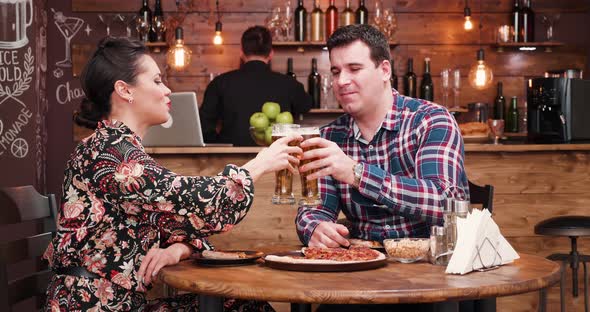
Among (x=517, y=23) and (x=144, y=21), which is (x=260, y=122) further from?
(x=517, y=23)

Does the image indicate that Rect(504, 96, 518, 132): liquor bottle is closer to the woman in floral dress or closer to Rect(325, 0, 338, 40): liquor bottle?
Rect(325, 0, 338, 40): liquor bottle

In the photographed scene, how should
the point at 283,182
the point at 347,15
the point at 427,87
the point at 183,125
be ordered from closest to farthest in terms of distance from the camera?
the point at 283,182, the point at 183,125, the point at 347,15, the point at 427,87

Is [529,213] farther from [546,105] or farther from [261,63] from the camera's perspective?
[261,63]

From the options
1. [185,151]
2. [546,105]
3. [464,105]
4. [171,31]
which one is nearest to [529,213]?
→ [546,105]

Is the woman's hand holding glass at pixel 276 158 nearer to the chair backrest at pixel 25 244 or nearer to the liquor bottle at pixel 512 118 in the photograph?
the chair backrest at pixel 25 244

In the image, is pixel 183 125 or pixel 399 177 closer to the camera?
pixel 399 177

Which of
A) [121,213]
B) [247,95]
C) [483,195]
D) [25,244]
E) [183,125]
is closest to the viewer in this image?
[121,213]

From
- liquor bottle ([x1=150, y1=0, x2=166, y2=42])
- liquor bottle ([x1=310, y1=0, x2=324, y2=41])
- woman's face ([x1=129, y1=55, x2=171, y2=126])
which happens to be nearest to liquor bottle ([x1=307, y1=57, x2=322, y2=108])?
liquor bottle ([x1=310, y1=0, x2=324, y2=41])

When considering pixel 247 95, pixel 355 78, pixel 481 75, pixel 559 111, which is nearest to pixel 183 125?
pixel 247 95

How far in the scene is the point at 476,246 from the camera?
1870 mm

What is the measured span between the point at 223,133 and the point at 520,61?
264 cm

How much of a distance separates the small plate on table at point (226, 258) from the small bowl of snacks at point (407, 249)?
0.33 metres

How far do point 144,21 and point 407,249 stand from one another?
13.5 feet

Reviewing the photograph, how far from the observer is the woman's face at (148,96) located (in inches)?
91.0
